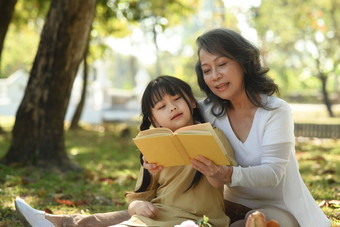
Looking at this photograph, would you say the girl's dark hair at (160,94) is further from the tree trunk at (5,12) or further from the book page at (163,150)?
the tree trunk at (5,12)

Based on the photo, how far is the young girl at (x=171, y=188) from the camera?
106 inches

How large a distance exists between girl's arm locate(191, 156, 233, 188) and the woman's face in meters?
0.56

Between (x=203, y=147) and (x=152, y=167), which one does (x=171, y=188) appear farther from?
(x=203, y=147)

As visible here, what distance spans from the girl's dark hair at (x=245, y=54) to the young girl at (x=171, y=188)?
30 cm

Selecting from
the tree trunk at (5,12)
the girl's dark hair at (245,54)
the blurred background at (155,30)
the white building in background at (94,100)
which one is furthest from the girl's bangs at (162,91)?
the white building in background at (94,100)

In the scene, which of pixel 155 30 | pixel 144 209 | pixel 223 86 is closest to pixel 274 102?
pixel 223 86

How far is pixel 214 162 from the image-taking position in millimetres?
2521

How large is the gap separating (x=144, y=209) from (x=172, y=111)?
60cm

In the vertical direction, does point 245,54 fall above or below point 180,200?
above

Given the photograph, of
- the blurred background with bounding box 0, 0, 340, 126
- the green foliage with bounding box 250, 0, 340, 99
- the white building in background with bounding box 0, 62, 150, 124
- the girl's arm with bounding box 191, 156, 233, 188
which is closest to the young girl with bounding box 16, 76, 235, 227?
the girl's arm with bounding box 191, 156, 233, 188

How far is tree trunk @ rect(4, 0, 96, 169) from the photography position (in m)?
5.78

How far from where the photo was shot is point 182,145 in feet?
8.16

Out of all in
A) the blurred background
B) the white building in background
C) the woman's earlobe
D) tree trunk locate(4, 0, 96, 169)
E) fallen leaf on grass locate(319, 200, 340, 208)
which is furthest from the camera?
the white building in background

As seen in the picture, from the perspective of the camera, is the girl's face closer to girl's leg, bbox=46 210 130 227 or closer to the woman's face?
the woman's face
